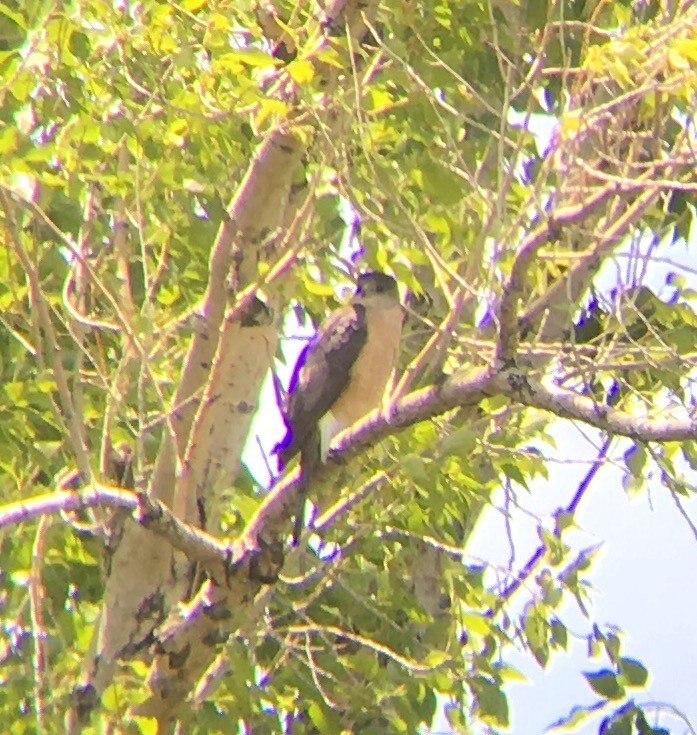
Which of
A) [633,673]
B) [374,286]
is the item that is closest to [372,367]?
[374,286]

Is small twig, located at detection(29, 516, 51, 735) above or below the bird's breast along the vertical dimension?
below

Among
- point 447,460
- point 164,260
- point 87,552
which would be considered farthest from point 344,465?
point 87,552

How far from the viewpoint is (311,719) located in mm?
6051

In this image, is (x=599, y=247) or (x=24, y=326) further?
(x=24, y=326)

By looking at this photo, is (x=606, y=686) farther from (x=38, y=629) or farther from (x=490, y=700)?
(x=38, y=629)

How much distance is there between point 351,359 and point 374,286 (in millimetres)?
321

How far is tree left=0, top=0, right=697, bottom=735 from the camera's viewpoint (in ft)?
15.0

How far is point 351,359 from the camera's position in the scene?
6.09 m

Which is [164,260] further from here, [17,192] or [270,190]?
[17,192]

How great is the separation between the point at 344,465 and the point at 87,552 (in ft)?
4.54

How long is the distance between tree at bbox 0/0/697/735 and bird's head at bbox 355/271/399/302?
0.22 meters

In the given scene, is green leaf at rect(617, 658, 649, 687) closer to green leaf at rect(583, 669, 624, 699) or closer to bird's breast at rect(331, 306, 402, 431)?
→ green leaf at rect(583, 669, 624, 699)

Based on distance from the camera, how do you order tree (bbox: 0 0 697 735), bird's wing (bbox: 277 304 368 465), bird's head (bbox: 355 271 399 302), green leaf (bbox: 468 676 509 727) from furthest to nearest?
bird's head (bbox: 355 271 399 302) < bird's wing (bbox: 277 304 368 465) < green leaf (bbox: 468 676 509 727) < tree (bbox: 0 0 697 735)

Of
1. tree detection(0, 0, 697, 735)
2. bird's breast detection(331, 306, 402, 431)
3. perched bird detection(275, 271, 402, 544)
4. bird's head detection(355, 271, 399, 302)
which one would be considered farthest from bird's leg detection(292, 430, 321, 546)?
bird's head detection(355, 271, 399, 302)
